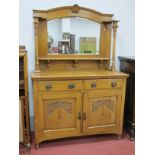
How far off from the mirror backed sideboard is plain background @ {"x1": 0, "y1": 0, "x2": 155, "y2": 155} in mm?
1459

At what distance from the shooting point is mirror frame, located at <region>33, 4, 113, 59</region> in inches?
94.1

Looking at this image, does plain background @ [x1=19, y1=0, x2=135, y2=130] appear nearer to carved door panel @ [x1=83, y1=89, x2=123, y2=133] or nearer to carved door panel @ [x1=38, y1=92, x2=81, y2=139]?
carved door panel @ [x1=38, y1=92, x2=81, y2=139]

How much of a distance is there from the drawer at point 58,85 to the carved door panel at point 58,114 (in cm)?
6

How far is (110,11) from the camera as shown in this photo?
2.71 metres

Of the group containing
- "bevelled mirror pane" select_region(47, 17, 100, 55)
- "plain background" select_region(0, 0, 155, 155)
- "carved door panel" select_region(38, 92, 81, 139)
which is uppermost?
"bevelled mirror pane" select_region(47, 17, 100, 55)

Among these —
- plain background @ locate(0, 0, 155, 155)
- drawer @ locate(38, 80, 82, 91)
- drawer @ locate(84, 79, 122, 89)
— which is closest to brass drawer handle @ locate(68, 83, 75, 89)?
drawer @ locate(38, 80, 82, 91)

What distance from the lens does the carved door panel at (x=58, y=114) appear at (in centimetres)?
218

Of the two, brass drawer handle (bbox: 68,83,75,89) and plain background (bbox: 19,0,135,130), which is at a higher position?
plain background (bbox: 19,0,135,130)
